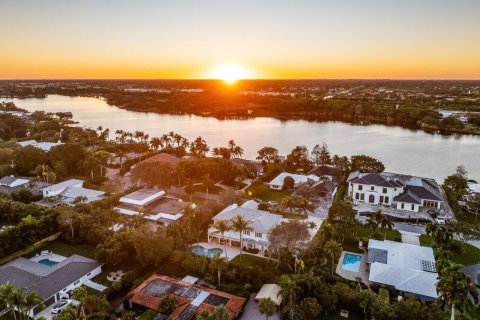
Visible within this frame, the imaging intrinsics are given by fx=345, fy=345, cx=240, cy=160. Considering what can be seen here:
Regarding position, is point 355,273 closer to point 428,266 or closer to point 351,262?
point 351,262

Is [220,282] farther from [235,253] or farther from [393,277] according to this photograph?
[393,277]

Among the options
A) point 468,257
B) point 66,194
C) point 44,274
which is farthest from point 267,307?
point 66,194

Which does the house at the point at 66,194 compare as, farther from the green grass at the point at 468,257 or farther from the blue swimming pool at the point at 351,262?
the green grass at the point at 468,257

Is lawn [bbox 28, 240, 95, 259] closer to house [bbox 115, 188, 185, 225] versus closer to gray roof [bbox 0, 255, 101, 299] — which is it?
gray roof [bbox 0, 255, 101, 299]

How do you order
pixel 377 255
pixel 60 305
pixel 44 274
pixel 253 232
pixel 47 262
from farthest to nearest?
pixel 253 232, pixel 47 262, pixel 377 255, pixel 44 274, pixel 60 305

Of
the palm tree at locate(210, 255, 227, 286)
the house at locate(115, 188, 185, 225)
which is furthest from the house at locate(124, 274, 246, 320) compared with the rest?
the house at locate(115, 188, 185, 225)

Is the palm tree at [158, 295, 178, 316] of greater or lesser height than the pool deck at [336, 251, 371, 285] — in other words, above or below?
above
